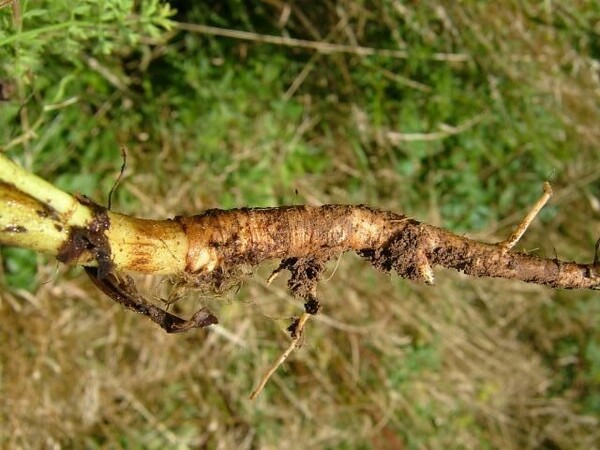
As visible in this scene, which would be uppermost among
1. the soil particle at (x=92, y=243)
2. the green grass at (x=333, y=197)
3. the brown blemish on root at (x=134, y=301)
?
the soil particle at (x=92, y=243)

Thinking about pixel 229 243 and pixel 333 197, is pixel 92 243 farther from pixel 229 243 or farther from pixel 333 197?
pixel 333 197

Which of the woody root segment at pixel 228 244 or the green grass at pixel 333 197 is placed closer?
the woody root segment at pixel 228 244

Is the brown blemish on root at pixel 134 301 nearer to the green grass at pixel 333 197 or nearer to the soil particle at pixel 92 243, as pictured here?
the soil particle at pixel 92 243

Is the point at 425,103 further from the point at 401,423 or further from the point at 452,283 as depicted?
the point at 401,423

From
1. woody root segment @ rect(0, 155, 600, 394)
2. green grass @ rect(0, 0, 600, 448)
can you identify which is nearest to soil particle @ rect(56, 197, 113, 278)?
woody root segment @ rect(0, 155, 600, 394)

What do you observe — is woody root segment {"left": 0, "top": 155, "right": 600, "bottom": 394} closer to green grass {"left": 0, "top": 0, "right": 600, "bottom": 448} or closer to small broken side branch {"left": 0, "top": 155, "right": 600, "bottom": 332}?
small broken side branch {"left": 0, "top": 155, "right": 600, "bottom": 332}

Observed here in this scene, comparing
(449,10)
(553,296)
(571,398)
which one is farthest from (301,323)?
(571,398)

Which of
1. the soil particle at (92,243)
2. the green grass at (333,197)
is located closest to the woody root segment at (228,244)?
the soil particle at (92,243)

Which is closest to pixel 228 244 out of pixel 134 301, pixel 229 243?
pixel 229 243
